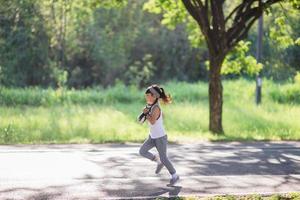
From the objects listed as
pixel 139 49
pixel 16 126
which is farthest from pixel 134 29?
pixel 16 126

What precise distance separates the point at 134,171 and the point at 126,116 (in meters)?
9.37

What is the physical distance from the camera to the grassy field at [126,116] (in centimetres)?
1534

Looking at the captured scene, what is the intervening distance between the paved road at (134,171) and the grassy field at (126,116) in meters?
1.80

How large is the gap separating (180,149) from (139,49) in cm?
2119

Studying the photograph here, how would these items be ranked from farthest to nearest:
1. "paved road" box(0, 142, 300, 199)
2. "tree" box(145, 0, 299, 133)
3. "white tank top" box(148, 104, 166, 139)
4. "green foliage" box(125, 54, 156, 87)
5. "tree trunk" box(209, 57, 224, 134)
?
"green foliage" box(125, 54, 156, 87), "tree trunk" box(209, 57, 224, 134), "tree" box(145, 0, 299, 133), "white tank top" box(148, 104, 166, 139), "paved road" box(0, 142, 300, 199)

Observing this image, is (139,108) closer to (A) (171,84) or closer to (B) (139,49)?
(A) (171,84)

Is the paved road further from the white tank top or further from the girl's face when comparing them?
the girl's face

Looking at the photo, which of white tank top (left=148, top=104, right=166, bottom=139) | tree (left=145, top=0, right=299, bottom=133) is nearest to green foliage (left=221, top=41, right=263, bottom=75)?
tree (left=145, top=0, right=299, bottom=133)

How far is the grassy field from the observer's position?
50.3 ft

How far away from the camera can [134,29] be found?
109 ft

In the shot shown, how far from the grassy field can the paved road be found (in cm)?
180

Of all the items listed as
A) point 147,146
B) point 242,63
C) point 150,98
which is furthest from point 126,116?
point 150,98

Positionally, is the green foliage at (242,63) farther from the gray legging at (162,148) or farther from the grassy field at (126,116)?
the gray legging at (162,148)

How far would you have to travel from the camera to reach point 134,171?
10219 mm
